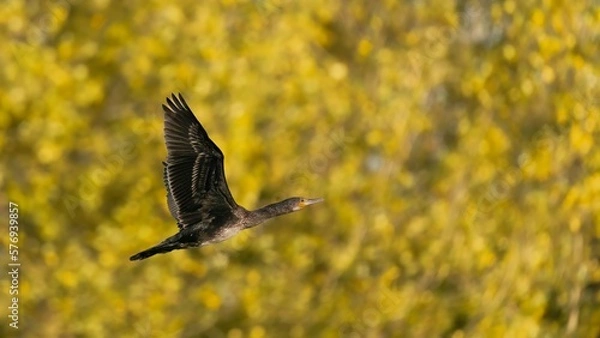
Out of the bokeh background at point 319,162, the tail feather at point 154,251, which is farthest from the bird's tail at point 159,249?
the bokeh background at point 319,162

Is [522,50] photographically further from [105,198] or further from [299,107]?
[105,198]

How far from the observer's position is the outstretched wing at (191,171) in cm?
578

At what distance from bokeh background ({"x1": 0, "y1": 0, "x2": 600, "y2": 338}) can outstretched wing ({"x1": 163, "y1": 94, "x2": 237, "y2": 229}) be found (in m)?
4.29

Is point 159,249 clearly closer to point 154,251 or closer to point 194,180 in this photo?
point 154,251

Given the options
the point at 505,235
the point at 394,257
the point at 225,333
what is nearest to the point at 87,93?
the point at 225,333

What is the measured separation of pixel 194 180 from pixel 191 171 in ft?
0.15

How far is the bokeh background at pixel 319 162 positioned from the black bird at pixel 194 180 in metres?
4.29

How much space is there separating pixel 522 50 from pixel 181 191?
7.38 meters

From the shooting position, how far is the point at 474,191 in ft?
38.7

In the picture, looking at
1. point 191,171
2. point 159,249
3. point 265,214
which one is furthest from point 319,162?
point 159,249

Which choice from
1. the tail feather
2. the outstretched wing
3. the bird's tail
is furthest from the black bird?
the tail feather

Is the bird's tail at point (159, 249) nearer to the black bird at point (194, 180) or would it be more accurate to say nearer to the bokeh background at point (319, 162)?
the black bird at point (194, 180)

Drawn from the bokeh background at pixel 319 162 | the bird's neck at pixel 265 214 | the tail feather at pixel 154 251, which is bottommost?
the tail feather at pixel 154 251

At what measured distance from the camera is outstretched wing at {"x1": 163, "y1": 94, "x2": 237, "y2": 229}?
19.0ft
